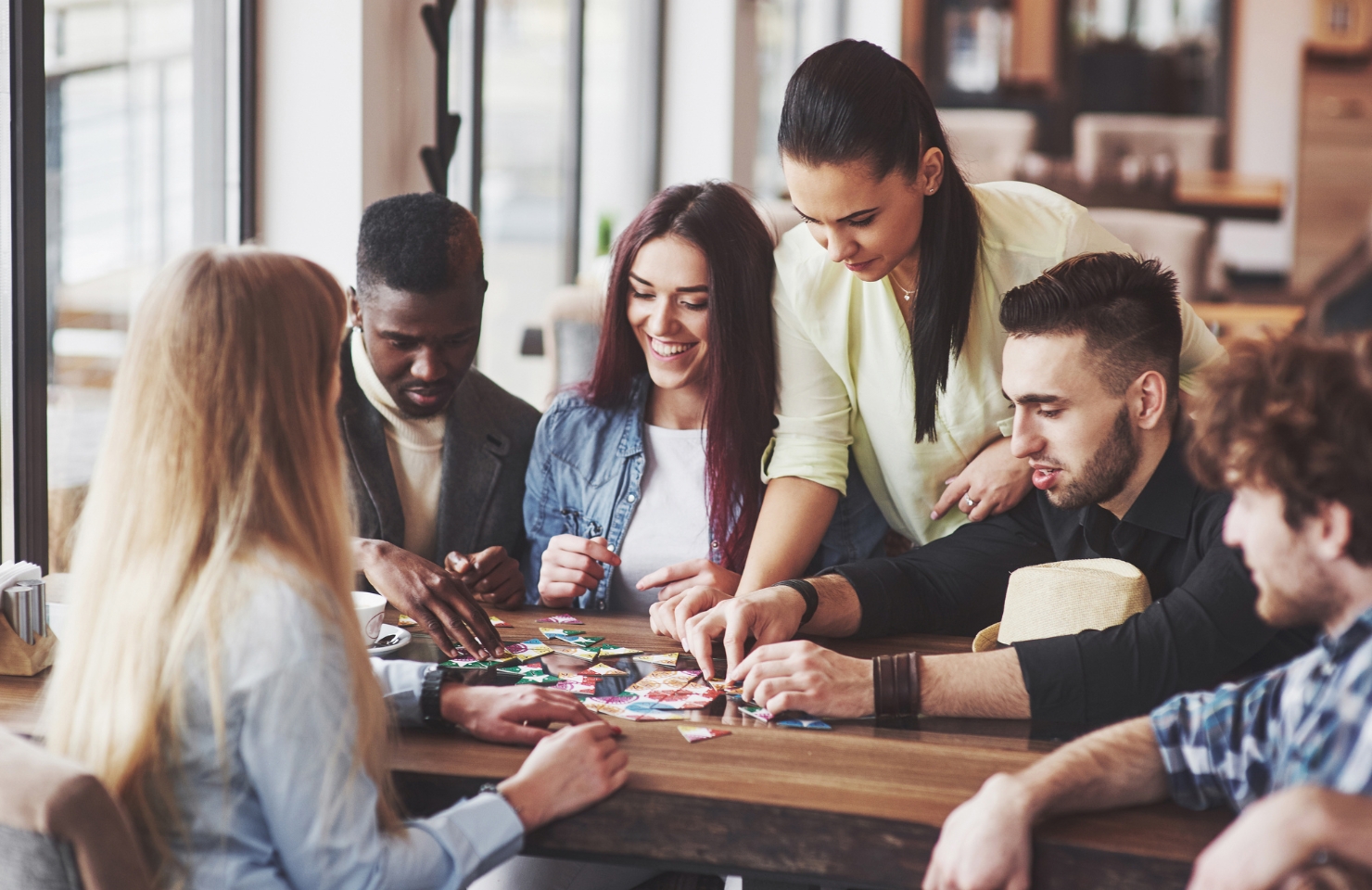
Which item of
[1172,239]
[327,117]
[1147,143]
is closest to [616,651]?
[327,117]

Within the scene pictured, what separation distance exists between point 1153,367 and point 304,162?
6.38 feet

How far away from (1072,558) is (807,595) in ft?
1.50

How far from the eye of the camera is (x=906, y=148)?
201 cm

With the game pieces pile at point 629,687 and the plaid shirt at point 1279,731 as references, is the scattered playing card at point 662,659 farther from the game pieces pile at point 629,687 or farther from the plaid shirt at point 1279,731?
the plaid shirt at point 1279,731

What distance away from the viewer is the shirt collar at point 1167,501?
1.80 metres

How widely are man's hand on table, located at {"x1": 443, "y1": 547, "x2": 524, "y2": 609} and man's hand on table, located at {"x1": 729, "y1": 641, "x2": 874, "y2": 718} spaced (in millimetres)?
577

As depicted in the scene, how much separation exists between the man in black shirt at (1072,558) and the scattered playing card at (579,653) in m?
0.14

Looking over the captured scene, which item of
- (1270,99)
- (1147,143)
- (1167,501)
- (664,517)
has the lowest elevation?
(664,517)

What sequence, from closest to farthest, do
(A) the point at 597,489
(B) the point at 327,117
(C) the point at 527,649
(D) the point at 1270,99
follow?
1. (C) the point at 527,649
2. (A) the point at 597,489
3. (B) the point at 327,117
4. (D) the point at 1270,99

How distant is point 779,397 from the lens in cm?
235

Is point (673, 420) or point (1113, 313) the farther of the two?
point (673, 420)

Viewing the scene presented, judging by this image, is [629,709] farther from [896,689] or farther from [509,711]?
[896,689]

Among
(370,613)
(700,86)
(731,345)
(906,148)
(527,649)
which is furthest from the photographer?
(700,86)

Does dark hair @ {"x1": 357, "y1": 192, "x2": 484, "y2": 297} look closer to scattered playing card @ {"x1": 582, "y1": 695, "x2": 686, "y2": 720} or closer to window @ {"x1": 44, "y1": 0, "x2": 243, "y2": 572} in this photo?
window @ {"x1": 44, "y1": 0, "x2": 243, "y2": 572}
